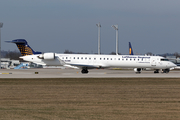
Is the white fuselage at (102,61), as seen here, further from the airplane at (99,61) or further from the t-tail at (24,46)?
the t-tail at (24,46)

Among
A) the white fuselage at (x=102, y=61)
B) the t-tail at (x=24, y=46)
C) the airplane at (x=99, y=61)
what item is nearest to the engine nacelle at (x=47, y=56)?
the airplane at (x=99, y=61)

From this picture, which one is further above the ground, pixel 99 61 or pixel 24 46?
pixel 24 46

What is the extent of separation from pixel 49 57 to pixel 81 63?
5.00m

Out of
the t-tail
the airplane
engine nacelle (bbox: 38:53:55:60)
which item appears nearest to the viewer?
engine nacelle (bbox: 38:53:55:60)

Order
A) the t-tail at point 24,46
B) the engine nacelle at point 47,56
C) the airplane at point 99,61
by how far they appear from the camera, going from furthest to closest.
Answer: the t-tail at point 24,46
the airplane at point 99,61
the engine nacelle at point 47,56

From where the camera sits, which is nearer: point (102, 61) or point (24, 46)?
point (102, 61)

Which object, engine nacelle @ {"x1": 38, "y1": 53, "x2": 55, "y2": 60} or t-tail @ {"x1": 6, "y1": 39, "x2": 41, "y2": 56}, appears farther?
t-tail @ {"x1": 6, "y1": 39, "x2": 41, "y2": 56}

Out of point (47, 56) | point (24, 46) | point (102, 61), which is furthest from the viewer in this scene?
point (24, 46)

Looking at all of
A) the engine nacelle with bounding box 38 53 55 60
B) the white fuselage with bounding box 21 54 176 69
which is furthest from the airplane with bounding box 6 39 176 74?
the engine nacelle with bounding box 38 53 55 60

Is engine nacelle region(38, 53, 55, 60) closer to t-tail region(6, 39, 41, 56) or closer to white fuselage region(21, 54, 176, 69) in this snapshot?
white fuselage region(21, 54, 176, 69)

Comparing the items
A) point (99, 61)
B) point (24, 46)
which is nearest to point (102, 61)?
point (99, 61)

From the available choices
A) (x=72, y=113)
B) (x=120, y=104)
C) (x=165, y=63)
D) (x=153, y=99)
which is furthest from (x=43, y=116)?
(x=165, y=63)

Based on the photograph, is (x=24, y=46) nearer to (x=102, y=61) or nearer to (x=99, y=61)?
(x=99, y=61)

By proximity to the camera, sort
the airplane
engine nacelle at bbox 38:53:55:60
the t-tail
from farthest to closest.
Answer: the t-tail
the airplane
engine nacelle at bbox 38:53:55:60
